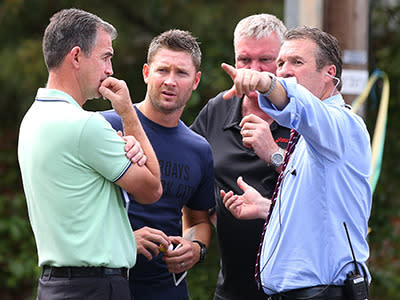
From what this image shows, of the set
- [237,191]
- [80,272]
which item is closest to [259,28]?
[237,191]

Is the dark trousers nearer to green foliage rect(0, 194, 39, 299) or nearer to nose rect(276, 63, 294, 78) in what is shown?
nose rect(276, 63, 294, 78)

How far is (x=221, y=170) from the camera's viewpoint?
4.09 meters

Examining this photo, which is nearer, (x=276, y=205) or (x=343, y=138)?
(x=343, y=138)

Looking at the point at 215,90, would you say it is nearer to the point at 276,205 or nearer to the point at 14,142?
the point at 14,142

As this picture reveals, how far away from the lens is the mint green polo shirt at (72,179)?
2.99 metres

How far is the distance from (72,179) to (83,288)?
A: 436 mm

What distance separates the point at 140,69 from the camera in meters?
7.77

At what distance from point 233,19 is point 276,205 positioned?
476 centimetres

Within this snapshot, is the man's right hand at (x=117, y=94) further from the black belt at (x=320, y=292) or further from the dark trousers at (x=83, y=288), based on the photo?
the black belt at (x=320, y=292)

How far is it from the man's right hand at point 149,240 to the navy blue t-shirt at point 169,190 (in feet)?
0.43

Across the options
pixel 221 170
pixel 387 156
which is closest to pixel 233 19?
pixel 387 156

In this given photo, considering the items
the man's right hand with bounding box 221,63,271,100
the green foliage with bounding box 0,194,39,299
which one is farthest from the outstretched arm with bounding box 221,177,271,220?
the green foliage with bounding box 0,194,39,299

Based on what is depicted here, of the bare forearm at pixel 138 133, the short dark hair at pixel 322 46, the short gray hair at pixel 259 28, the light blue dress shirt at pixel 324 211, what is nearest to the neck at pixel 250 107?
the short gray hair at pixel 259 28

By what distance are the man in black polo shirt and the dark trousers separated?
1103 millimetres
